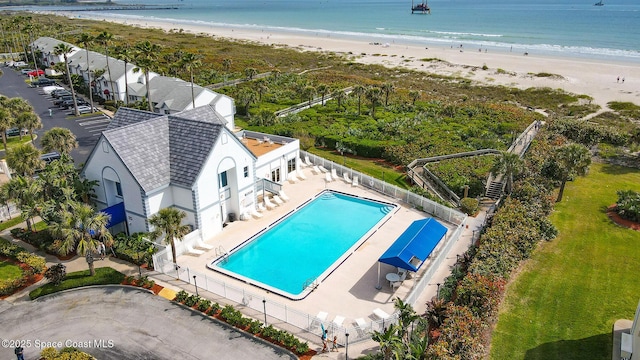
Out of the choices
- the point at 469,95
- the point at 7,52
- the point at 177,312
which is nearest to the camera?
the point at 177,312

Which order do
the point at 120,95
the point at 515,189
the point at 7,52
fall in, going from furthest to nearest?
the point at 7,52, the point at 120,95, the point at 515,189

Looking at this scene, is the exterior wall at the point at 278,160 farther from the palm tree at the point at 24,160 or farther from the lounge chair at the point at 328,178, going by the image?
the palm tree at the point at 24,160

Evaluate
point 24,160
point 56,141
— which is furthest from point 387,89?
point 24,160

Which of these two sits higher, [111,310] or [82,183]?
[82,183]

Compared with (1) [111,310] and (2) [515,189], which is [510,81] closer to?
(2) [515,189]

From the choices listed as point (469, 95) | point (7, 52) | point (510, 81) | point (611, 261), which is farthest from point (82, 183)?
point (7, 52)

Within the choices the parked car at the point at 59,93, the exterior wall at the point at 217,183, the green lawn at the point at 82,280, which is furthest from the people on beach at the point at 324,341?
the parked car at the point at 59,93

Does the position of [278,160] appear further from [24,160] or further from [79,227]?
[24,160]
